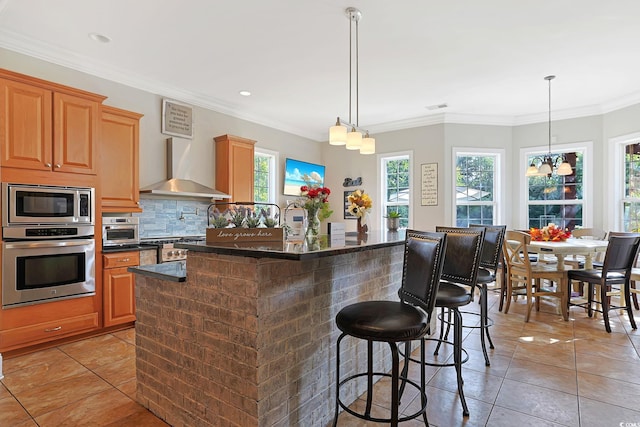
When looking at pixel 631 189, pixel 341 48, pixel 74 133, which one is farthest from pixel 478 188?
pixel 74 133

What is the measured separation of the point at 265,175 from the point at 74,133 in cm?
313

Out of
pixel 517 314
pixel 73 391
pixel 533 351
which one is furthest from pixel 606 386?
pixel 73 391

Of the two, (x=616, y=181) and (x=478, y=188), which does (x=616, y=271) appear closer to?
(x=616, y=181)

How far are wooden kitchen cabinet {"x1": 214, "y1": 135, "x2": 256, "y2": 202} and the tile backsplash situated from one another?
1.37 feet

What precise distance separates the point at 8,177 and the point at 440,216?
17.9ft

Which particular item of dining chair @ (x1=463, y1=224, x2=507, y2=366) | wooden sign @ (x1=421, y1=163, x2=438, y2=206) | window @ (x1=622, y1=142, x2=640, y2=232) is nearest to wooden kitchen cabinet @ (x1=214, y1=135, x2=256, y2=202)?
wooden sign @ (x1=421, y1=163, x2=438, y2=206)

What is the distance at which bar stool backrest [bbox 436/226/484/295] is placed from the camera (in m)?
2.41

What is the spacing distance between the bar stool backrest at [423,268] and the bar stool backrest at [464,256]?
57cm

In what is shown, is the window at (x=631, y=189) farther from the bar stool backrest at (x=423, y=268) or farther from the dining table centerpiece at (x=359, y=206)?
the bar stool backrest at (x=423, y=268)

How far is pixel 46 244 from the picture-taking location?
3.10 m

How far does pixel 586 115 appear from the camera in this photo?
5.45m

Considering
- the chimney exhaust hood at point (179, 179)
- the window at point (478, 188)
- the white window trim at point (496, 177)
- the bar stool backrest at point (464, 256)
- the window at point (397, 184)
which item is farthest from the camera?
the window at point (397, 184)

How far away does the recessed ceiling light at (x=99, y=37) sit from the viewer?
10.6ft

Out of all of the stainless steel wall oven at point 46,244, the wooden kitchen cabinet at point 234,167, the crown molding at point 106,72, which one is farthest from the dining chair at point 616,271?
the stainless steel wall oven at point 46,244
